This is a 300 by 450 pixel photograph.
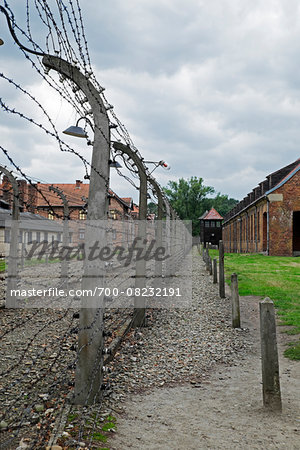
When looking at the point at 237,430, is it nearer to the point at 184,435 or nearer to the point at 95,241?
the point at 184,435

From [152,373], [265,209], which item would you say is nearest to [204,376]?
[152,373]

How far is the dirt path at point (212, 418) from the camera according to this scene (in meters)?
3.27

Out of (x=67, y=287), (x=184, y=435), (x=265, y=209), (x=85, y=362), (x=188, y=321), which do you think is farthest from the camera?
(x=265, y=209)

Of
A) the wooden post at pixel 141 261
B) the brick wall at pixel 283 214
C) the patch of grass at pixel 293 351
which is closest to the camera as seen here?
the patch of grass at pixel 293 351

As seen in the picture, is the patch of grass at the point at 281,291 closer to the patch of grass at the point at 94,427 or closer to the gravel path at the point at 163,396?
the gravel path at the point at 163,396

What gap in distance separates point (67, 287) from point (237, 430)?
9123 mm

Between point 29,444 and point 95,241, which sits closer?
point 29,444

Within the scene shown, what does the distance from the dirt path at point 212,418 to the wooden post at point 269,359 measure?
15cm

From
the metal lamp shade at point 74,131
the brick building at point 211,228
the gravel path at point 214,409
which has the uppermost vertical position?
the brick building at point 211,228

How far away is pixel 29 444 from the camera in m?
3.07

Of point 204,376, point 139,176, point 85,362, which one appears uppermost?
point 139,176

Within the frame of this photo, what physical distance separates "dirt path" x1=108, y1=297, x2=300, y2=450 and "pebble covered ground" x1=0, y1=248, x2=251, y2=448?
0.20m

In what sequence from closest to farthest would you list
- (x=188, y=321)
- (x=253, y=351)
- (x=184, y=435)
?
(x=184, y=435)
(x=253, y=351)
(x=188, y=321)

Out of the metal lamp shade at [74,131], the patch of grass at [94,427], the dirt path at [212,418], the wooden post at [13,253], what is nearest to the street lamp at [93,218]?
the patch of grass at [94,427]
